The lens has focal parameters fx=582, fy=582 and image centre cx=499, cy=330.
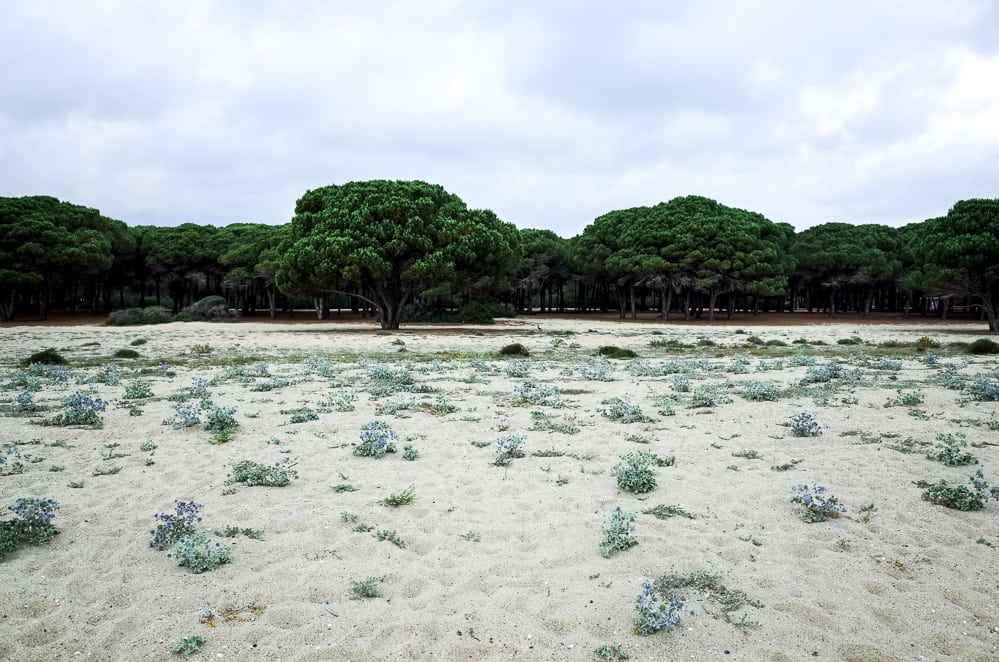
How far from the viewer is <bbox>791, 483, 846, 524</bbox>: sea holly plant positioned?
18.4 feet

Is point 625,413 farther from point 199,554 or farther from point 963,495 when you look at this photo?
point 199,554

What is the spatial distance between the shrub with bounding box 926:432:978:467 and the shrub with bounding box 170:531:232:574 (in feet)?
26.3

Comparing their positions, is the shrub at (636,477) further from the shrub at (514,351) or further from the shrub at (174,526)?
the shrub at (514,351)

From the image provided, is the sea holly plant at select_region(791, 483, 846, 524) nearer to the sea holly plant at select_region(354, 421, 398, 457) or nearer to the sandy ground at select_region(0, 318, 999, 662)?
the sandy ground at select_region(0, 318, 999, 662)

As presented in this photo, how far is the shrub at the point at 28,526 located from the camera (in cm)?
491

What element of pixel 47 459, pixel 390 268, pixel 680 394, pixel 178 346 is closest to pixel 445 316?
Answer: pixel 390 268

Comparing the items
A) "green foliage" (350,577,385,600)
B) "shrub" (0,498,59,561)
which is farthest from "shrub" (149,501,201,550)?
"green foliage" (350,577,385,600)

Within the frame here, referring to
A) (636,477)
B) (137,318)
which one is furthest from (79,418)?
(137,318)

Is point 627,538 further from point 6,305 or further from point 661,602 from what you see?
point 6,305

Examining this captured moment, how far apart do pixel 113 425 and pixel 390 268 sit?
2613cm

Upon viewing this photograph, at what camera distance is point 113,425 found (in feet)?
30.0

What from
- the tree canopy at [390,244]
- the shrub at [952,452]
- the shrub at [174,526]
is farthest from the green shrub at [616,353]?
the shrub at [174,526]

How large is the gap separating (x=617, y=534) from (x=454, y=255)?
31.2 m

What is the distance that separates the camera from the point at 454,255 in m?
35.4
